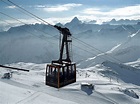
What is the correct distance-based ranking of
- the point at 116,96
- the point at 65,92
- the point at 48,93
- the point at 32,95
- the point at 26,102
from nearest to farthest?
the point at 26,102 → the point at 32,95 → the point at 48,93 → the point at 65,92 → the point at 116,96

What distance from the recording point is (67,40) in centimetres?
3109

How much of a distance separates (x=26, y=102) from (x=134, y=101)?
122 ft

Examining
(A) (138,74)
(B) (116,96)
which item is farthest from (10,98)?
(A) (138,74)

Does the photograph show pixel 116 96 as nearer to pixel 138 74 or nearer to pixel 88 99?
pixel 88 99

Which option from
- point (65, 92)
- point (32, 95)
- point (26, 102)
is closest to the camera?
point (26, 102)

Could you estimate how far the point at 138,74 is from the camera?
181m

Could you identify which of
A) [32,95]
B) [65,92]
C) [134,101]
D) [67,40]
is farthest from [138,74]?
[67,40]

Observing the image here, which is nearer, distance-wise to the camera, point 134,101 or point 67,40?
point 67,40

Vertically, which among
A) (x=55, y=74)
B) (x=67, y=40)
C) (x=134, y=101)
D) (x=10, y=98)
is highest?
(x=67, y=40)

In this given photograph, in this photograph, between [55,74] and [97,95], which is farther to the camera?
[97,95]

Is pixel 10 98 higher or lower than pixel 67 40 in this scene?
lower

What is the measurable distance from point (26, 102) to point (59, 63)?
21.9 m

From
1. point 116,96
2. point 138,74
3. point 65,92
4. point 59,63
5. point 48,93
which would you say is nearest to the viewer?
point 59,63

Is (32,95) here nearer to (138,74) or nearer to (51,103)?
(51,103)
